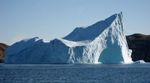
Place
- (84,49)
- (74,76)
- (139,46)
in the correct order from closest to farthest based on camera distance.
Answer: (74,76) < (84,49) < (139,46)

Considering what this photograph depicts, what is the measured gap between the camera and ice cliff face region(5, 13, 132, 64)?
222ft

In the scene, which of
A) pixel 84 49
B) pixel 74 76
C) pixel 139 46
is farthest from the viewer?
pixel 139 46

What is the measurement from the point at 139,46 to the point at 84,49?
63315mm

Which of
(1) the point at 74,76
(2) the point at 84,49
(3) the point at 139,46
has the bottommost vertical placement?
(1) the point at 74,76

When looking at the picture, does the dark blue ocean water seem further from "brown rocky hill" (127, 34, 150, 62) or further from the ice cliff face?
"brown rocky hill" (127, 34, 150, 62)

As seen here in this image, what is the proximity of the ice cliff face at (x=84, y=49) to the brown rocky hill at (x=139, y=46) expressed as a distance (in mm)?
46817

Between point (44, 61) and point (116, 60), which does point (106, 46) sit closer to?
point (116, 60)

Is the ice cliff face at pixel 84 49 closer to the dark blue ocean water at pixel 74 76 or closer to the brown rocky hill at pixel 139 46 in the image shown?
the dark blue ocean water at pixel 74 76

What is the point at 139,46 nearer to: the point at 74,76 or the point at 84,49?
the point at 84,49

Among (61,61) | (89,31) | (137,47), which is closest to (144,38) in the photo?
(137,47)

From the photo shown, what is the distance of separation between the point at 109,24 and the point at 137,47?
183ft

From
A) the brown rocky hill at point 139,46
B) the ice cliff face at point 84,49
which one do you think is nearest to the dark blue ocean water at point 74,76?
the ice cliff face at point 84,49

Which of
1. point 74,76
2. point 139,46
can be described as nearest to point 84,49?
point 74,76

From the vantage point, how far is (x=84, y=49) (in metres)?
67.9
